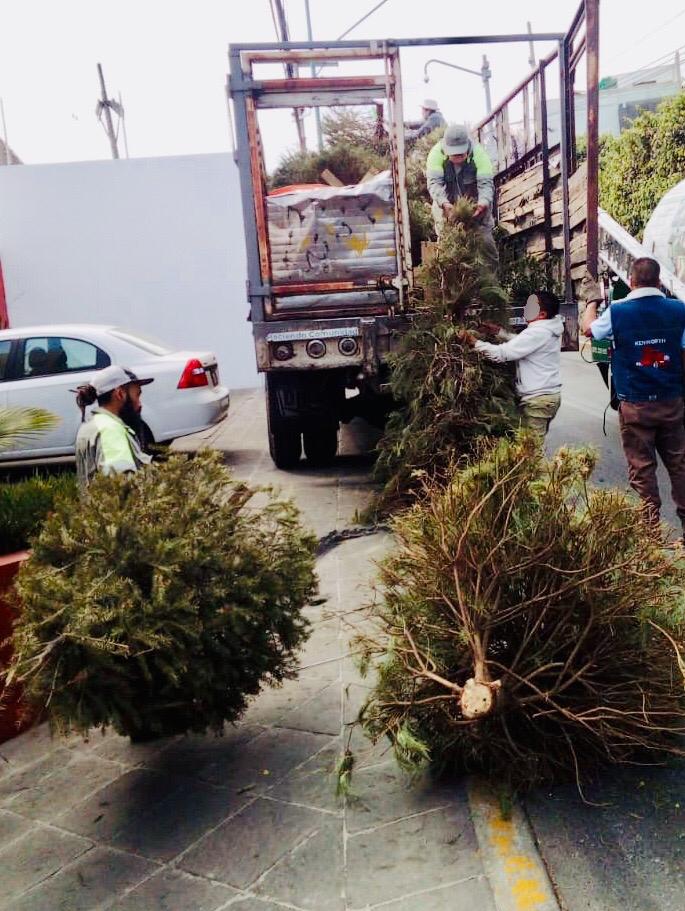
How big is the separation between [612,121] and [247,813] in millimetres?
49463

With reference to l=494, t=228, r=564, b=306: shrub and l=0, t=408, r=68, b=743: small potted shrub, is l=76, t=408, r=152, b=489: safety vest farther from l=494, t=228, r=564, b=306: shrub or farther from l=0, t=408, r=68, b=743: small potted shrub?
l=494, t=228, r=564, b=306: shrub

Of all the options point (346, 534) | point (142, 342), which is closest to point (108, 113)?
point (142, 342)

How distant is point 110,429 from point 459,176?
445 cm

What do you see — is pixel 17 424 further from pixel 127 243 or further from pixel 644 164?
pixel 644 164

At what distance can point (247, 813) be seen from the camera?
3303 millimetres

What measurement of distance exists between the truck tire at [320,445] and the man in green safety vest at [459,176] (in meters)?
2.48

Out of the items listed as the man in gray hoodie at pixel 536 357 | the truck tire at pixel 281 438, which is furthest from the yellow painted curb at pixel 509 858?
the truck tire at pixel 281 438

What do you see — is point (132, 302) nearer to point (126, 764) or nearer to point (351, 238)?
point (351, 238)

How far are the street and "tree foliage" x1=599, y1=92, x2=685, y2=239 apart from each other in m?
13.7

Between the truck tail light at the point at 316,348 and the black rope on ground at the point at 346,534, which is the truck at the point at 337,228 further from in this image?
the black rope on ground at the point at 346,534

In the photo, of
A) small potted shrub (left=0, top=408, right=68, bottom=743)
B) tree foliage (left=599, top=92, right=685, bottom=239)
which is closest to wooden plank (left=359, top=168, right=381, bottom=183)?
small potted shrub (left=0, top=408, right=68, bottom=743)

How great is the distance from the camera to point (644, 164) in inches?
674

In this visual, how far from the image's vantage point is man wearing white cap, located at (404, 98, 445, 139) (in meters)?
8.74

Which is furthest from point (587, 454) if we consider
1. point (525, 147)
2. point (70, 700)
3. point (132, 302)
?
point (132, 302)
